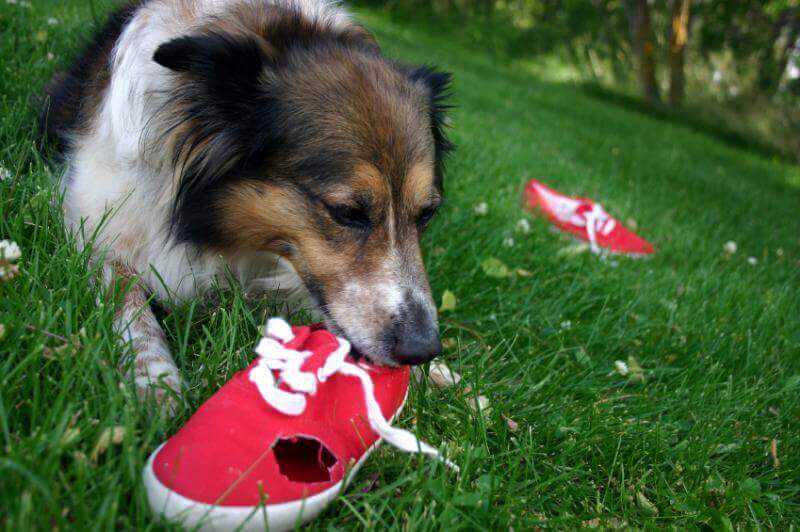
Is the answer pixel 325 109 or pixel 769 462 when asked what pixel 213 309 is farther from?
pixel 769 462

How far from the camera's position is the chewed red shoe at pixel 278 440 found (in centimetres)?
140

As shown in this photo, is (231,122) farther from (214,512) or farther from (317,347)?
(214,512)

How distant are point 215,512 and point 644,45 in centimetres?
1683

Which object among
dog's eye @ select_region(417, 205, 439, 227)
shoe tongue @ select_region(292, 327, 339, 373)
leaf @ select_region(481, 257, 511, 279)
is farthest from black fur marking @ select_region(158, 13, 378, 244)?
leaf @ select_region(481, 257, 511, 279)

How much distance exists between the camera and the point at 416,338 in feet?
6.93

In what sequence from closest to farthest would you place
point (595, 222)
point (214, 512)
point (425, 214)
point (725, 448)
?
1. point (214, 512)
2. point (725, 448)
3. point (425, 214)
4. point (595, 222)

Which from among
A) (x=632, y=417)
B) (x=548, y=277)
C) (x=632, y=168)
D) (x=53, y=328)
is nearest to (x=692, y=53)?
(x=632, y=168)

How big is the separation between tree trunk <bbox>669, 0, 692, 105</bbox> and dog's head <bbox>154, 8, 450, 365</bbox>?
1525 cm

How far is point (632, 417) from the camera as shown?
245cm

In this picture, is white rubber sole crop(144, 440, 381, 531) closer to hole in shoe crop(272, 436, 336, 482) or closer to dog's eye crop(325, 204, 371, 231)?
hole in shoe crop(272, 436, 336, 482)

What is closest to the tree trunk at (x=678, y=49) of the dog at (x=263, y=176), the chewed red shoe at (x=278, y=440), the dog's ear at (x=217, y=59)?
the dog at (x=263, y=176)

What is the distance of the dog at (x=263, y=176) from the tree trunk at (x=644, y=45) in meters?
15.1

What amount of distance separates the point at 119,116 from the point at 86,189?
12.7 inches

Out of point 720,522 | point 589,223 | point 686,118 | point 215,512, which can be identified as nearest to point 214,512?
point 215,512
